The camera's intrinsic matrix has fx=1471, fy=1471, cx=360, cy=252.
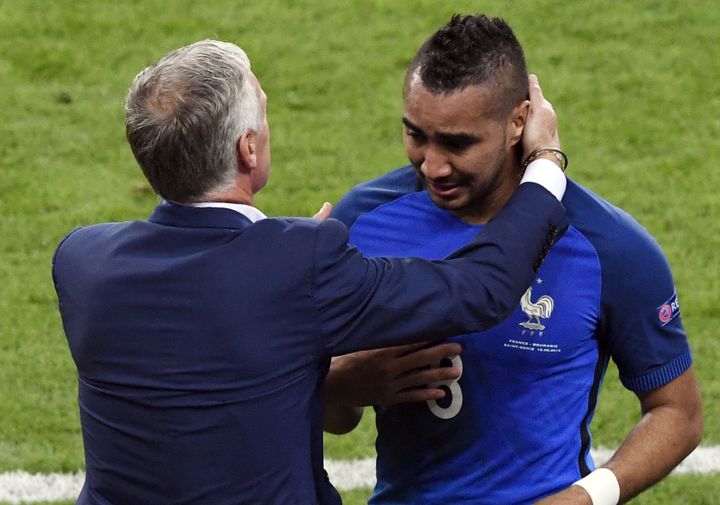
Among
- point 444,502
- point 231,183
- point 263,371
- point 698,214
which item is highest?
point 231,183

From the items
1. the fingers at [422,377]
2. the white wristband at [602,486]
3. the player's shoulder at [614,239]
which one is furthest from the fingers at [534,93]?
the white wristband at [602,486]

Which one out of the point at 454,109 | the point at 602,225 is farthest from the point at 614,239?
the point at 454,109

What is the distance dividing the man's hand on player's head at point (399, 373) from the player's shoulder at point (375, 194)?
49 centimetres

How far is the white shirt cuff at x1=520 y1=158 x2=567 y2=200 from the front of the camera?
365cm

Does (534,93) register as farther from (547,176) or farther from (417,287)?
(417,287)

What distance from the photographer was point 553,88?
9.44 meters

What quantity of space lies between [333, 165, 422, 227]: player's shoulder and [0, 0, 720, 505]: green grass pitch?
2.88m

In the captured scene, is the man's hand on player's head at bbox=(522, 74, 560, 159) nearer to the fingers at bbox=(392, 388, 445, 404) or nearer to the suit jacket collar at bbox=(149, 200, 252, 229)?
the fingers at bbox=(392, 388, 445, 404)

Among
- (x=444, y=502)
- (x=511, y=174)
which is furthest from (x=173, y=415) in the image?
(x=511, y=174)

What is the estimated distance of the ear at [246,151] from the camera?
330cm

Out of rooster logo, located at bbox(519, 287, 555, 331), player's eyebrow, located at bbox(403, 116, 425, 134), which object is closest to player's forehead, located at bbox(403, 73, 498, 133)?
player's eyebrow, located at bbox(403, 116, 425, 134)

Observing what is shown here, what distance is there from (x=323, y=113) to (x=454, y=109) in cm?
566

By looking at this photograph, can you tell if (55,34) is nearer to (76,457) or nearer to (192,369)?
(76,457)

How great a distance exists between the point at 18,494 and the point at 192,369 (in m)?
3.12
